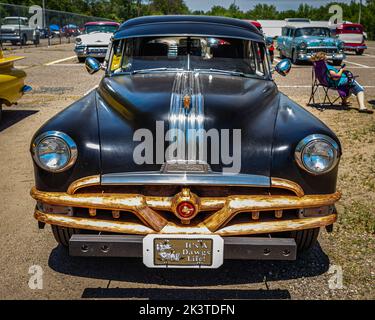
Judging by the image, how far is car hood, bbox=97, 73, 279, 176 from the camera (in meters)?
2.95

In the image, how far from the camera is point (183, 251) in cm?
282

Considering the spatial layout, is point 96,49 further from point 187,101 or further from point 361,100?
point 187,101

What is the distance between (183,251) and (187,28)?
8.26ft

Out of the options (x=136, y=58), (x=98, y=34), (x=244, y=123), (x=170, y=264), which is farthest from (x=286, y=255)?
(x=98, y=34)

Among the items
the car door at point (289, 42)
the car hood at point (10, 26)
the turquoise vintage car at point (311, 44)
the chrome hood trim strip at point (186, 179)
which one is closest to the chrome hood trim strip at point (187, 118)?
the chrome hood trim strip at point (186, 179)

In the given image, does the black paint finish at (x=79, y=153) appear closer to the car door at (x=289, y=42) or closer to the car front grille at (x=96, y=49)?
the car front grille at (x=96, y=49)

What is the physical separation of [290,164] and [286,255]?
549 millimetres

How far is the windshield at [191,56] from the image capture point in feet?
14.3

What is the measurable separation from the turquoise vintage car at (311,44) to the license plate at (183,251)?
597 inches

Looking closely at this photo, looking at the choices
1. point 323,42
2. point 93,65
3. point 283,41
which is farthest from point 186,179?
point 283,41

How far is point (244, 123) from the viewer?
316cm

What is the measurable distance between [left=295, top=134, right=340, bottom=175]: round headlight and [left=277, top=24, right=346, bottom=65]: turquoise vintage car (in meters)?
14.7

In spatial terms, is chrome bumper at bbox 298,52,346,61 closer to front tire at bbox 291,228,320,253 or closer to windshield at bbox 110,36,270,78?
windshield at bbox 110,36,270,78
